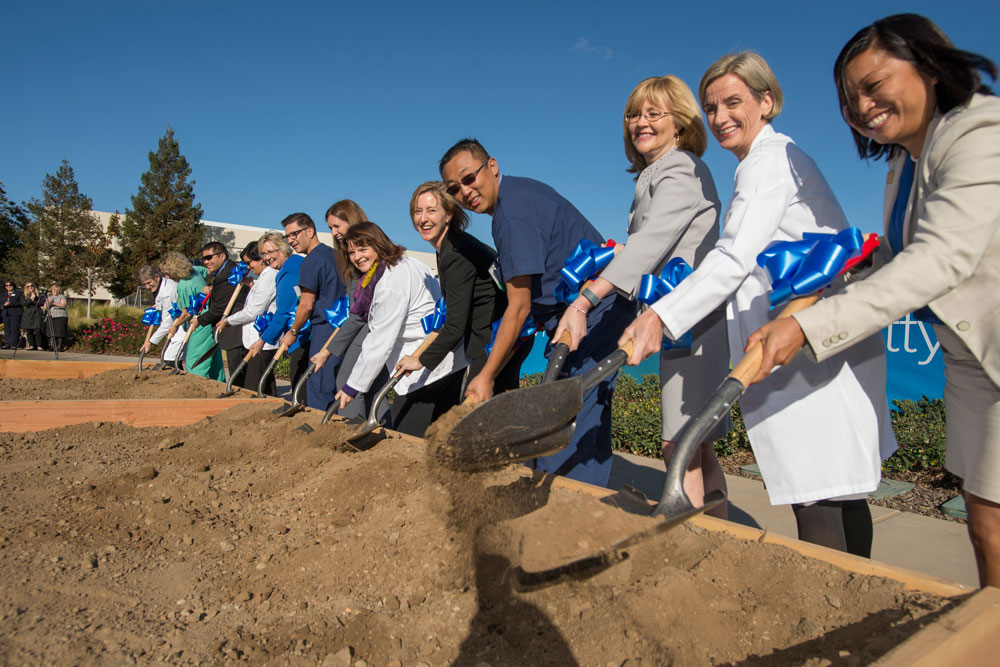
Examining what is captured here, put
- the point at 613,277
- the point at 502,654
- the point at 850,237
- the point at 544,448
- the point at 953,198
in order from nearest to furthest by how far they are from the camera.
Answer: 1. the point at 953,198
2. the point at 502,654
3. the point at 850,237
4. the point at 544,448
5. the point at 613,277

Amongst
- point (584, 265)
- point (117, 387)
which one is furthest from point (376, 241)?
point (117, 387)

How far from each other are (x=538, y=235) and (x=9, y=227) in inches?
1504

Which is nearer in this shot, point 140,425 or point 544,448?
point 544,448

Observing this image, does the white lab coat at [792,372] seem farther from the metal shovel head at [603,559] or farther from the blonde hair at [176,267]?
the blonde hair at [176,267]

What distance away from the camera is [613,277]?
7.09 feet

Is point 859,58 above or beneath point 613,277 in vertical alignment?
above

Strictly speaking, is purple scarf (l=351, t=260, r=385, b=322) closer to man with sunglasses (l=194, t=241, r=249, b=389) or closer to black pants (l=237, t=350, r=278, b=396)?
black pants (l=237, t=350, r=278, b=396)

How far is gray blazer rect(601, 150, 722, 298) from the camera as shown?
2.18 metres

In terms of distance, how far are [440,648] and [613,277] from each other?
4.14 feet

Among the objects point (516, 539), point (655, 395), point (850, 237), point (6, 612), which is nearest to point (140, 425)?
point (6, 612)

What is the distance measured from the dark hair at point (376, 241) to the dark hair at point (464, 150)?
1198mm

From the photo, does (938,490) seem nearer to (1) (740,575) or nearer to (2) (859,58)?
(1) (740,575)

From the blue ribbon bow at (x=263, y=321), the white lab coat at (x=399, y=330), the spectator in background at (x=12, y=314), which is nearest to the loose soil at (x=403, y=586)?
the white lab coat at (x=399, y=330)

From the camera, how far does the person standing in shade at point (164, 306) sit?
740 centimetres
